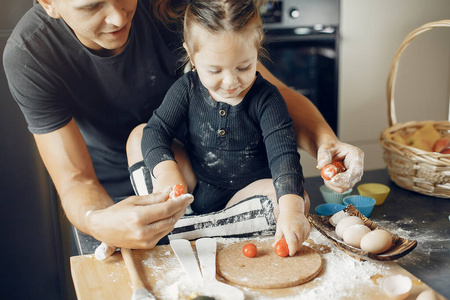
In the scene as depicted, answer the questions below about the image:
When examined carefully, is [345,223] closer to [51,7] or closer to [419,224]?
[419,224]

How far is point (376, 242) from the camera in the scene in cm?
93

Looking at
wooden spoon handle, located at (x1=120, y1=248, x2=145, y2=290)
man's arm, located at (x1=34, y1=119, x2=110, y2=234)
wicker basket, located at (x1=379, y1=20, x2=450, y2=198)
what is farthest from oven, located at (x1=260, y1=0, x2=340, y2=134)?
wooden spoon handle, located at (x1=120, y1=248, x2=145, y2=290)

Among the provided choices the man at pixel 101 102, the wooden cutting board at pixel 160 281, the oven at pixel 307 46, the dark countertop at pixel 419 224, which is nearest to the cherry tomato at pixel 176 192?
the man at pixel 101 102

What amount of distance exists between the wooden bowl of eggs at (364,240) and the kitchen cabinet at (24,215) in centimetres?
93

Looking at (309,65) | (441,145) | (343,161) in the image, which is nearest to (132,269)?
(343,161)

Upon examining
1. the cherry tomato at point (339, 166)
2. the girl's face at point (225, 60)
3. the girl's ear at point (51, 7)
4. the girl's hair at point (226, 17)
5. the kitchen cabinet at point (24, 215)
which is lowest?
the kitchen cabinet at point (24, 215)

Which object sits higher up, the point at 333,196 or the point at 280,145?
the point at 280,145

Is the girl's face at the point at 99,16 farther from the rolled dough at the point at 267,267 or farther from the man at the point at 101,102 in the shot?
the rolled dough at the point at 267,267

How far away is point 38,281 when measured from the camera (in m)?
1.62

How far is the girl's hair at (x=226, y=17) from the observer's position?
1003mm

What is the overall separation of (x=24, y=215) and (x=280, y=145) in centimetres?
94

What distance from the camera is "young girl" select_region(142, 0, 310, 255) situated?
100 cm

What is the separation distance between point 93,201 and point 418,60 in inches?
78.0

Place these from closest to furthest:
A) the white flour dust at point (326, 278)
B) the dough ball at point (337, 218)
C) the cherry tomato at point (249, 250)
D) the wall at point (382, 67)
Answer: the white flour dust at point (326, 278)
the cherry tomato at point (249, 250)
the dough ball at point (337, 218)
the wall at point (382, 67)
